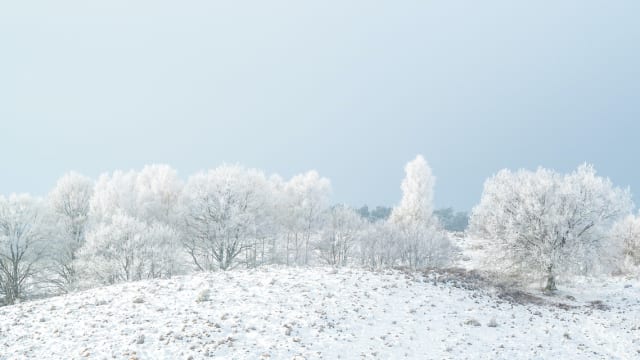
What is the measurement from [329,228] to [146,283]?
47.4 metres

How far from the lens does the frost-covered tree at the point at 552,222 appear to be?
36.4 meters

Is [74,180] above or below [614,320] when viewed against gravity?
above

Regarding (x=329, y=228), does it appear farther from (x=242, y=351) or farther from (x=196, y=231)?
(x=242, y=351)

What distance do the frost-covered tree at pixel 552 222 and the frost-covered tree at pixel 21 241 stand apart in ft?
147

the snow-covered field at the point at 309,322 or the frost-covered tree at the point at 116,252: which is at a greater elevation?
the frost-covered tree at the point at 116,252

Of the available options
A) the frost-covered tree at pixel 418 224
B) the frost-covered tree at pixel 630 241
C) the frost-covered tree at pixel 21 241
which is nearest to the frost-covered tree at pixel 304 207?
the frost-covered tree at pixel 418 224

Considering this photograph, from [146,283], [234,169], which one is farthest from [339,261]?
[146,283]

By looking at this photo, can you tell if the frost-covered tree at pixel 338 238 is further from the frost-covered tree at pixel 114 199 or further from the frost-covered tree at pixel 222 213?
the frost-covered tree at pixel 114 199

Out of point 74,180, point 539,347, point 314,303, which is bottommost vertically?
point 539,347

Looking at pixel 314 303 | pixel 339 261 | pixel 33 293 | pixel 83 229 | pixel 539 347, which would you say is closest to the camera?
pixel 539 347

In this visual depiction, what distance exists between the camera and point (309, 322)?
23.5m

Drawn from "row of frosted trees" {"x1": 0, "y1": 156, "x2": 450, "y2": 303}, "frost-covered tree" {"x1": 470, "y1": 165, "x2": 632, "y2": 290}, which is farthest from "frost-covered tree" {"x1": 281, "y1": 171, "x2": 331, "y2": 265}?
"frost-covered tree" {"x1": 470, "y1": 165, "x2": 632, "y2": 290}

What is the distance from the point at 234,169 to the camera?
5706 centimetres

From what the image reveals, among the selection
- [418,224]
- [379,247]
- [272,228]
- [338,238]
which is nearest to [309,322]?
[272,228]
